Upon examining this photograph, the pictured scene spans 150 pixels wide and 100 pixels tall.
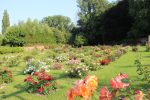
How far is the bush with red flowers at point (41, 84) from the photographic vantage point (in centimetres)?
1070

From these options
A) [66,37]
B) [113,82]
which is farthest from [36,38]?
[113,82]

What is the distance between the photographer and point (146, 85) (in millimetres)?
10305

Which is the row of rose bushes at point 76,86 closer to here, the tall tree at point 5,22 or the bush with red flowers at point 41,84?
the bush with red flowers at point 41,84

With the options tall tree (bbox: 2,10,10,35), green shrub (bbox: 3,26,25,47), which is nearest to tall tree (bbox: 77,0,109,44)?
green shrub (bbox: 3,26,25,47)

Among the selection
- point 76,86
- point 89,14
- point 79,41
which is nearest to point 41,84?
point 76,86

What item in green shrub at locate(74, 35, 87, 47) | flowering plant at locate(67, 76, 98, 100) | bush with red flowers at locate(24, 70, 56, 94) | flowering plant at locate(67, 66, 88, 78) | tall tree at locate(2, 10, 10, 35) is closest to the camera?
flowering plant at locate(67, 76, 98, 100)

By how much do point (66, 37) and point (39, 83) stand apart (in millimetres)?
38112

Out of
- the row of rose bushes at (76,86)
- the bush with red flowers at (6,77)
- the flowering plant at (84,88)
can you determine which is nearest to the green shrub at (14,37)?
the bush with red flowers at (6,77)

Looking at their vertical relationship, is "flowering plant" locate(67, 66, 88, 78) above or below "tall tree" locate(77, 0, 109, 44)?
below

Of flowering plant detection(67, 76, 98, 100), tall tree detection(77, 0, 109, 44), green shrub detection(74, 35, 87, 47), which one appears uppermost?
tall tree detection(77, 0, 109, 44)

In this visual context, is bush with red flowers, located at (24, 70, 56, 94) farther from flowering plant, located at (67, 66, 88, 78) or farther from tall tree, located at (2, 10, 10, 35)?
tall tree, located at (2, 10, 10, 35)

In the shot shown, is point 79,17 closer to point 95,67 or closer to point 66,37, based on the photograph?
point 66,37

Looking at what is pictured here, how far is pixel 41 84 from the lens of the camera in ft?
35.6

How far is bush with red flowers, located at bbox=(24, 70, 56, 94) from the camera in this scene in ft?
35.1
